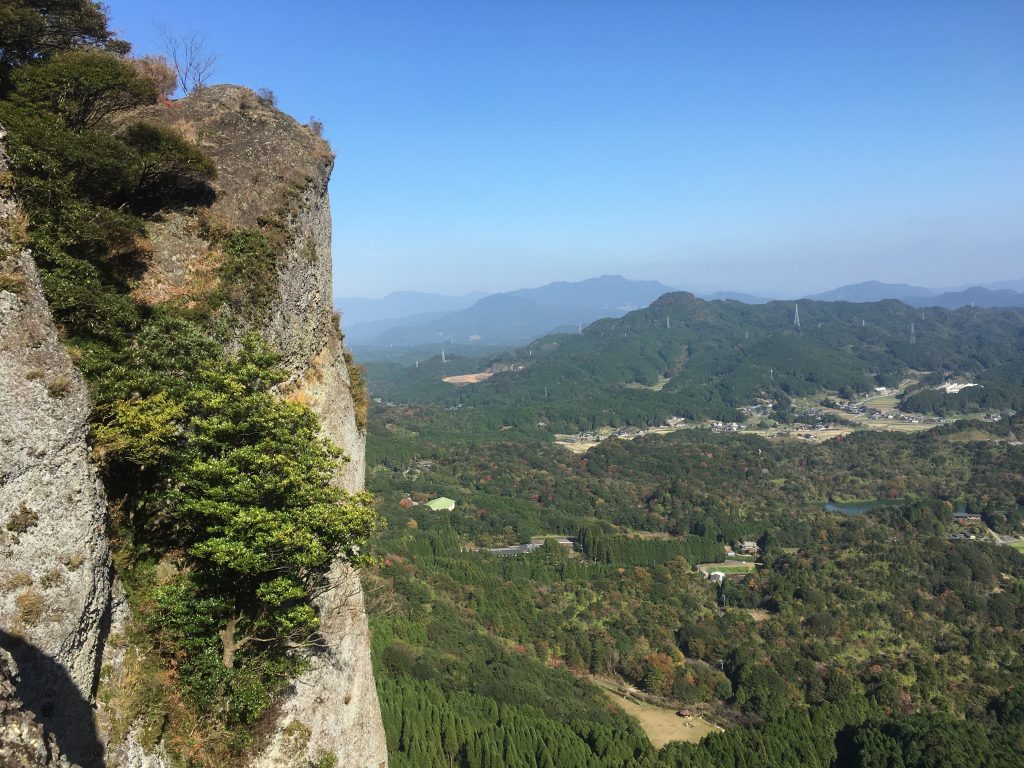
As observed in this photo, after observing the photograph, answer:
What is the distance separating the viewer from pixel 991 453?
10881 centimetres

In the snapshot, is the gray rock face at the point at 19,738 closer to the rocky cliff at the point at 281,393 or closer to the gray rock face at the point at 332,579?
the rocky cliff at the point at 281,393

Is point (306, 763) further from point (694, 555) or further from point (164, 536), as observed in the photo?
point (694, 555)

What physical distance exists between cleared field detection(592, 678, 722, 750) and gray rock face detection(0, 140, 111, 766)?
41134 millimetres

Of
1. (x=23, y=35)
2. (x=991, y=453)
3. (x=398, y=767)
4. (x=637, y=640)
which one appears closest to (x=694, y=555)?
(x=637, y=640)

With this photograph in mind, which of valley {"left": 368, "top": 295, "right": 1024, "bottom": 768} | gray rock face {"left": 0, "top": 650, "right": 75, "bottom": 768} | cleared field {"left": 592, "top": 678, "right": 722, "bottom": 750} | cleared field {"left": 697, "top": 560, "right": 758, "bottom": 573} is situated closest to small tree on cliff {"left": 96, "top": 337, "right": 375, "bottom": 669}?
gray rock face {"left": 0, "top": 650, "right": 75, "bottom": 768}

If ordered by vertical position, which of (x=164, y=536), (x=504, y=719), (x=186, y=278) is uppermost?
(x=186, y=278)

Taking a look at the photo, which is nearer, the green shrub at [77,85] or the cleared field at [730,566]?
the green shrub at [77,85]

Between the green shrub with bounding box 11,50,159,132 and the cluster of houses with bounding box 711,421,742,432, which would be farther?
the cluster of houses with bounding box 711,421,742,432

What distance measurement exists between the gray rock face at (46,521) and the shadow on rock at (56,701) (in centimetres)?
1

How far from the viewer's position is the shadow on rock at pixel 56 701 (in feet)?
22.3

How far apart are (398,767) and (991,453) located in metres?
120

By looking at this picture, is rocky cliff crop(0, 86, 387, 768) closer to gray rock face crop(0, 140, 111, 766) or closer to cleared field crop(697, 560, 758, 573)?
gray rock face crop(0, 140, 111, 766)

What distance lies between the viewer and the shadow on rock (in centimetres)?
679

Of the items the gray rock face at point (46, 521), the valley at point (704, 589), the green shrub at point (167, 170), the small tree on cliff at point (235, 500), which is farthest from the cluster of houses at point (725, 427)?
the gray rock face at point (46, 521)
